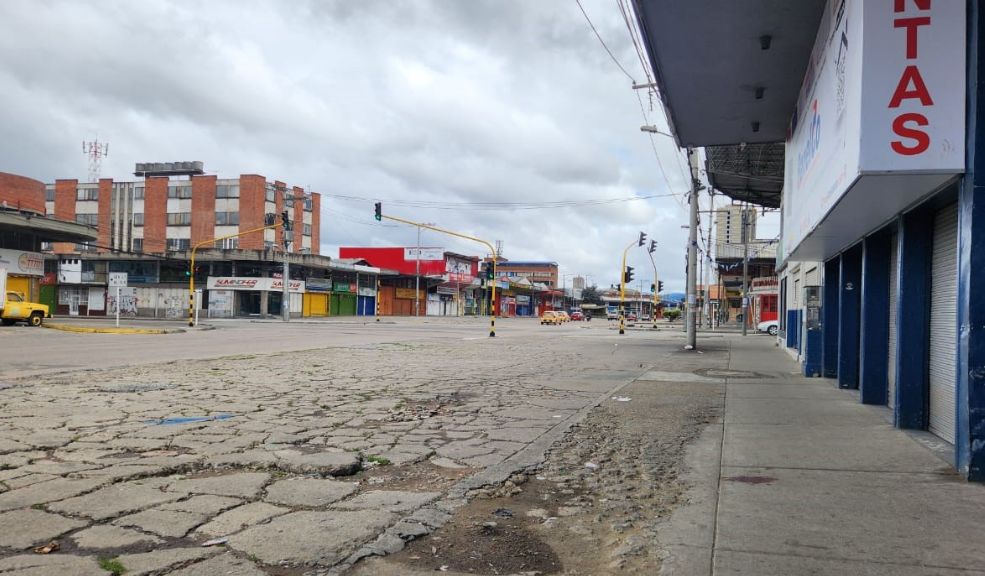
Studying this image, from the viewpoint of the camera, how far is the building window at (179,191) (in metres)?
70.9

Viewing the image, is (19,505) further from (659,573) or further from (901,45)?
(901,45)

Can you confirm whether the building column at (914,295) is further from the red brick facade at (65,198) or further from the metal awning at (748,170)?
the red brick facade at (65,198)

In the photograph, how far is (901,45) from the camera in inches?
203

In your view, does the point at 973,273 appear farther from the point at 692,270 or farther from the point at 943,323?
the point at 692,270

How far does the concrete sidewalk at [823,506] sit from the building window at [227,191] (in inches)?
2721

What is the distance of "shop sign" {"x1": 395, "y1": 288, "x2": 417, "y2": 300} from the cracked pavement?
65.2 metres

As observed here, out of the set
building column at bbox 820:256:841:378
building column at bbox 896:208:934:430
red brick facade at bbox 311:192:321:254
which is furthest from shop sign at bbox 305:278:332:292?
building column at bbox 896:208:934:430

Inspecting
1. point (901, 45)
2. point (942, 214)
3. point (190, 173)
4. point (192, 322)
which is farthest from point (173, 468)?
point (190, 173)

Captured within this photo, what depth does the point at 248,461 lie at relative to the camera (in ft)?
18.7

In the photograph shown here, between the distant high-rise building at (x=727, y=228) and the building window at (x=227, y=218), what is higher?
the building window at (x=227, y=218)

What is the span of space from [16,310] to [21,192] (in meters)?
16.3

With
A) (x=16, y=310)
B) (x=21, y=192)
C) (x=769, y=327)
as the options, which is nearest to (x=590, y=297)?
(x=769, y=327)

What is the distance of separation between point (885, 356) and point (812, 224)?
2.01m

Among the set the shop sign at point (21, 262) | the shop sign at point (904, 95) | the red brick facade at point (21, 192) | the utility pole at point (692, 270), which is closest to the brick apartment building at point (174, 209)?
Result: the red brick facade at point (21, 192)
